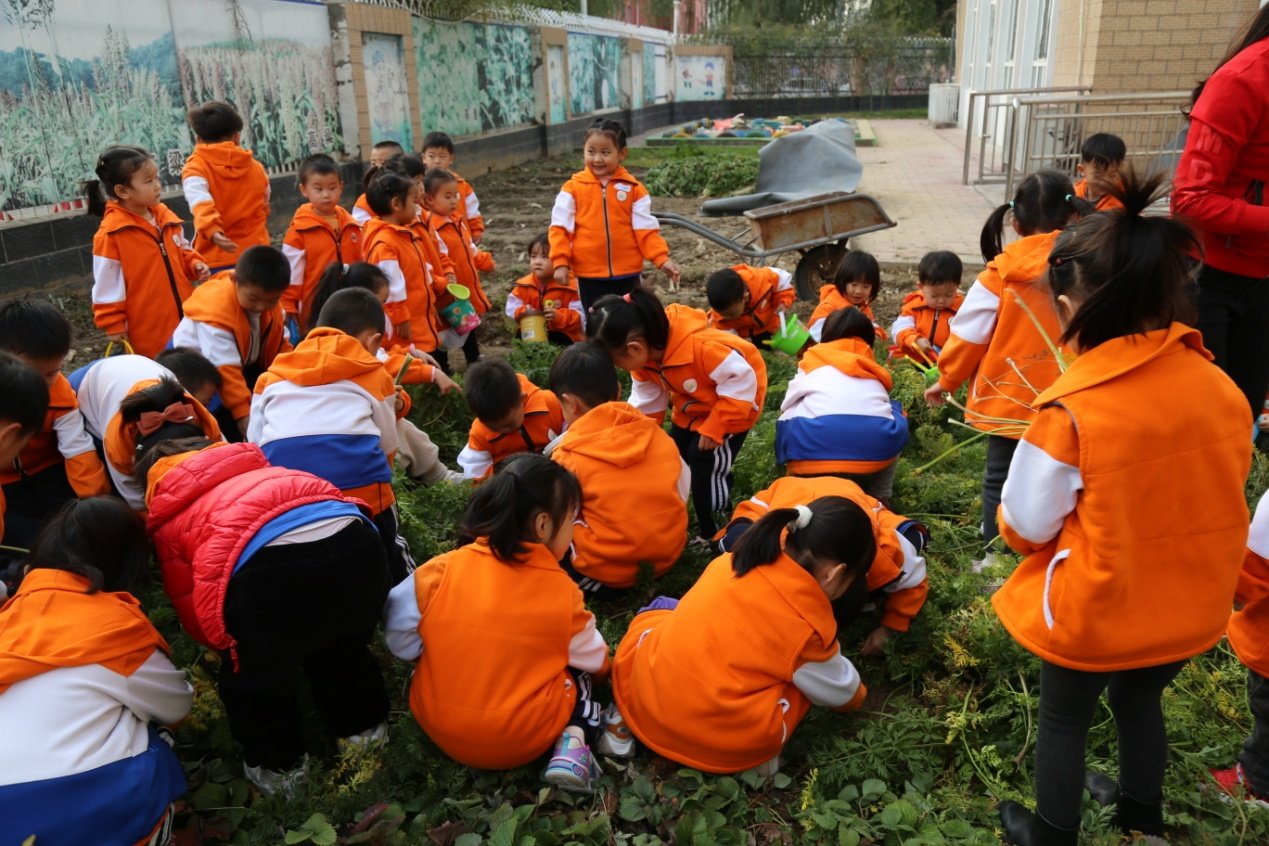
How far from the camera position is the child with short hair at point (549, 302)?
247 inches

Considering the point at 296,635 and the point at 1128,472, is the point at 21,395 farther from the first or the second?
the point at 1128,472

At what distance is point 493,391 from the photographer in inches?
152

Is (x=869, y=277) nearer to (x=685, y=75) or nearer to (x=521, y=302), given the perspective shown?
(x=521, y=302)

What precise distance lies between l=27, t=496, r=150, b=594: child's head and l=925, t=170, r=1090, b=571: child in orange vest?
2499 millimetres

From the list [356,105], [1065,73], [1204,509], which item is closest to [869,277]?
[1204,509]

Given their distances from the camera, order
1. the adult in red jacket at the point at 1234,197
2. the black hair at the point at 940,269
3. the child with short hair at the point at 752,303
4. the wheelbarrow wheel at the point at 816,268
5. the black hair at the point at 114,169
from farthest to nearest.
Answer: the wheelbarrow wheel at the point at 816,268 → the child with short hair at the point at 752,303 → the black hair at the point at 940,269 → the black hair at the point at 114,169 → the adult in red jacket at the point at 1234,197

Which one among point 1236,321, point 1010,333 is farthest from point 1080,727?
point 1236,321

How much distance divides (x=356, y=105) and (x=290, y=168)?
184cm

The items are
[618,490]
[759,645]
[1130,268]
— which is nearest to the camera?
[1130,268]

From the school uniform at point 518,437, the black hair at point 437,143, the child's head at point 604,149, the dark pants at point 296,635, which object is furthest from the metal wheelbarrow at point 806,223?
the dark pants at point 296,635

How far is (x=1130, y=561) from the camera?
6.55 ft

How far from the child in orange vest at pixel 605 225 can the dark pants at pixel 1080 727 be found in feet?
13.5

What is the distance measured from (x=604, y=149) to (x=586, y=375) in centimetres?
259

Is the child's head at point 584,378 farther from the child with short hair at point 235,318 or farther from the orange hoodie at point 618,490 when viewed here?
the child with short hair at point 235,318
